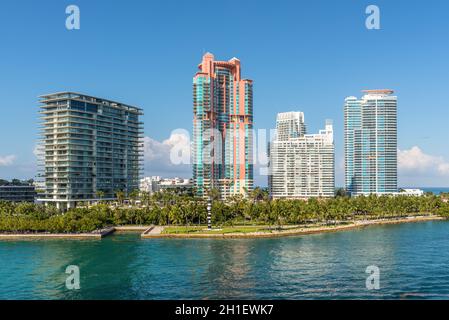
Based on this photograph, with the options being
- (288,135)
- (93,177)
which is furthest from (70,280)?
(288,135)

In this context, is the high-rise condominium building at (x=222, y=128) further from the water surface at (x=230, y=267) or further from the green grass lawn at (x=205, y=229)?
the water surface at (x=230, y=267)

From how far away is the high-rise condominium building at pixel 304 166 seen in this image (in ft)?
439

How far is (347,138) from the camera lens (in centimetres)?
14462

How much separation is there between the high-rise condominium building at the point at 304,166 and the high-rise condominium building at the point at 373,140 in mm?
12312

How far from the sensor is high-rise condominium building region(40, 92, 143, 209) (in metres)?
103

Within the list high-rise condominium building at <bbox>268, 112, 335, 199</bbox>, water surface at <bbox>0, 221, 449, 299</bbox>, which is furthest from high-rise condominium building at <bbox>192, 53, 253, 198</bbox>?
water surface at <bbox>0, 221, 449, 299</bbox>

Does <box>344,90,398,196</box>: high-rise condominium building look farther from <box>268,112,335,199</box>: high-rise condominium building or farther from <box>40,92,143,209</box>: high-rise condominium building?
<box>40,92,143,209</box>: high-rise condominium building

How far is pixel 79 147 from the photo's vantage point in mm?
105188

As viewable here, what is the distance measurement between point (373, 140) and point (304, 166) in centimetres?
2575

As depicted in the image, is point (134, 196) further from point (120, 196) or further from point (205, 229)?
point (205, 229)

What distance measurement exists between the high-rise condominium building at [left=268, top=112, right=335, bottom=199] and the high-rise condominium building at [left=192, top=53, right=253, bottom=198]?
906 cm

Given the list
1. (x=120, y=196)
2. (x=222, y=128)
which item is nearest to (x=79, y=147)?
(x=120, y=196)

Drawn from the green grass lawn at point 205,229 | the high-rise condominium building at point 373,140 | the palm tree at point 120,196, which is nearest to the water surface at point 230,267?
the green grass lawn at point 205,229

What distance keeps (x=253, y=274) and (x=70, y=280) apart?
54.2 ft
